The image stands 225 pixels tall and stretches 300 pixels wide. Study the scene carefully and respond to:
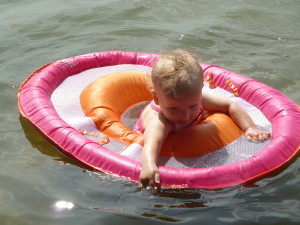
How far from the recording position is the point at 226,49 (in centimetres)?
598

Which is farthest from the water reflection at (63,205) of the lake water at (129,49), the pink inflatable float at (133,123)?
the pink inflatable float at (133,123)

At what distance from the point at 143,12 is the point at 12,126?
135 inches

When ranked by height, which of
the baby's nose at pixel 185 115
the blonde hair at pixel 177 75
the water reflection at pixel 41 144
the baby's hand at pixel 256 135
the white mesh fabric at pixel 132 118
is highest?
the blonde hair at pixel 177 75

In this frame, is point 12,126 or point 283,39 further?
point 283,39

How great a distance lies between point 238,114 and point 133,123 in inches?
38.7

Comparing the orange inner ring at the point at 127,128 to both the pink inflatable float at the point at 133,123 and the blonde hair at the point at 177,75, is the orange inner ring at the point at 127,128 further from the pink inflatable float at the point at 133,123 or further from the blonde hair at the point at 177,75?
the blonde hair at the point at 177,75

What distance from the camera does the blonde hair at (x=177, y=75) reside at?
327 centimetres

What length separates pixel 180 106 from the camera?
3387 mm

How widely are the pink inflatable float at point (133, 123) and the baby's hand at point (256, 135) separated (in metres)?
0.05

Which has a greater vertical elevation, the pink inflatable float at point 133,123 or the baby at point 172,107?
the baby at point 172,107

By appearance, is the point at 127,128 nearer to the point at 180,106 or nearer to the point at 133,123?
the point at 133,123

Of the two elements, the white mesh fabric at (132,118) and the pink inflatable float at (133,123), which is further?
the white mesh fabric at (132,118)

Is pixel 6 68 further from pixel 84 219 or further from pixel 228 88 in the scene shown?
pixel 84 219

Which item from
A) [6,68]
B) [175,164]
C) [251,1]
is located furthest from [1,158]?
[251,1]
